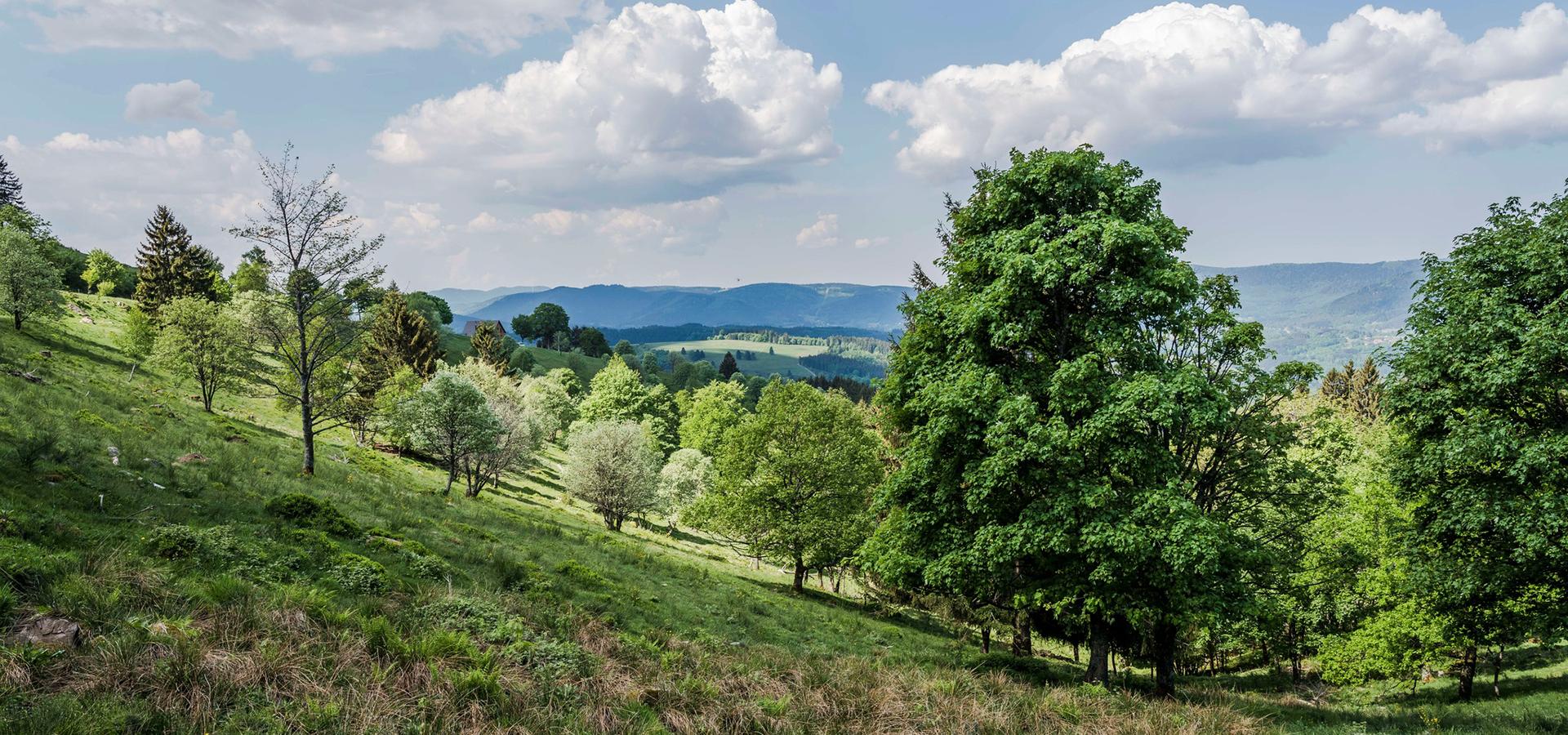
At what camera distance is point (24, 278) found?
43.6 meters

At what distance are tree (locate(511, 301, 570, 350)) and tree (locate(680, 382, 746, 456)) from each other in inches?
4440

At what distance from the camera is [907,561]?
18.7 m

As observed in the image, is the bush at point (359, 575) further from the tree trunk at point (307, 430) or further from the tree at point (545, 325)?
the tree at point (545, 325)

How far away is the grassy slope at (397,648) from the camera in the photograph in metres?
8.10

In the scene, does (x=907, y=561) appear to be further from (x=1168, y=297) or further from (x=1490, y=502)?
(x=1490, y=502)

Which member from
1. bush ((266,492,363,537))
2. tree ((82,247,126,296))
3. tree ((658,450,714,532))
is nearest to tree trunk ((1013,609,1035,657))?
bush ((266,492,363,537))

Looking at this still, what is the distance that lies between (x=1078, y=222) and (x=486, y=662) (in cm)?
1633

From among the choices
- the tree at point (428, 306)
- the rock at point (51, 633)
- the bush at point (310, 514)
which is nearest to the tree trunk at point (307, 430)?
the bush at point (310, 514)

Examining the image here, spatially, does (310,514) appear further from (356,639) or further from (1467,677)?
(1467,677)

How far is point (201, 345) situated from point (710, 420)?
49.2 metres

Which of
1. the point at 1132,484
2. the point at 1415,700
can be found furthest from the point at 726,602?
the point at 1415,700

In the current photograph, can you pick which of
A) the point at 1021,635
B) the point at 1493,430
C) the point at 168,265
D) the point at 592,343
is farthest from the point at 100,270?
the point at 1493,430

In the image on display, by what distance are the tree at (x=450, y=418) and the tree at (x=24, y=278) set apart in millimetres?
26615

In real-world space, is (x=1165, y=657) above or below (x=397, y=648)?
below
